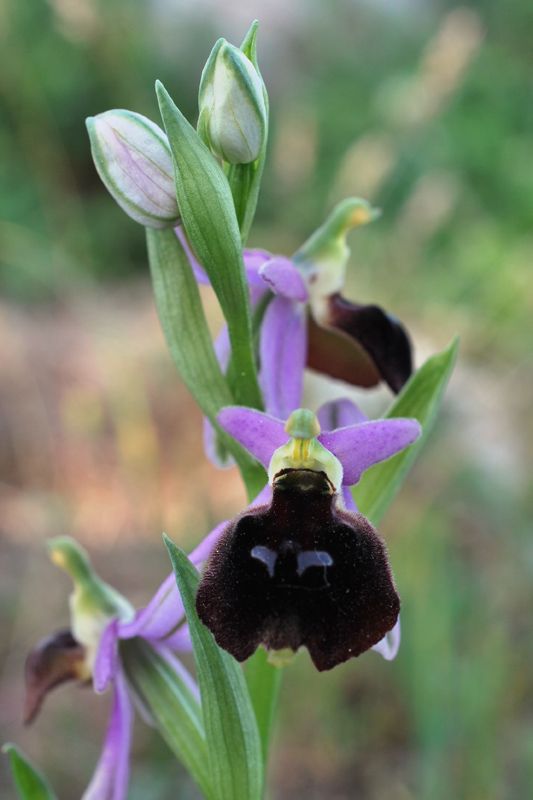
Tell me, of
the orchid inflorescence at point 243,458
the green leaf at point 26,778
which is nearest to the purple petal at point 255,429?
the orchid inflorescence at point 243,458

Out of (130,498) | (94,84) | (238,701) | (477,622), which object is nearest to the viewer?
(238,701)

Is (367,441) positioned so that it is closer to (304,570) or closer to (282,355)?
(304,570)

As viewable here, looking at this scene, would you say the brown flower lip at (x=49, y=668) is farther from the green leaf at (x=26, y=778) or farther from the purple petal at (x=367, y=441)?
the purple petal at (x=367, y=441)

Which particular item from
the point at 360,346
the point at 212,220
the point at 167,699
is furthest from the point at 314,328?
the point at 167,699

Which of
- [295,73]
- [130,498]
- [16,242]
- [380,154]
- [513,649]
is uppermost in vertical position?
[295,73]

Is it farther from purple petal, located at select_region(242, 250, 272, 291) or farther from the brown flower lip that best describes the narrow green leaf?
purple petal, located at select_region(242, 250, 272, 291)

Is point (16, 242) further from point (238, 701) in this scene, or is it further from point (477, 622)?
point (238, 701)

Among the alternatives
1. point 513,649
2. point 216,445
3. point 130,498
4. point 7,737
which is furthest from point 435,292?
point 216,445
